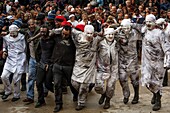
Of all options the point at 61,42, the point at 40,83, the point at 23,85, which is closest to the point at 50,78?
the point at 40,83

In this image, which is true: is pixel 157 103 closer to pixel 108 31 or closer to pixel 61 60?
pixel 108 31

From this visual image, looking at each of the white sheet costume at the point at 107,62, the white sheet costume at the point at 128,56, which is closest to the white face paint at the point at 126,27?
the white sheet costume at the point at 128,56

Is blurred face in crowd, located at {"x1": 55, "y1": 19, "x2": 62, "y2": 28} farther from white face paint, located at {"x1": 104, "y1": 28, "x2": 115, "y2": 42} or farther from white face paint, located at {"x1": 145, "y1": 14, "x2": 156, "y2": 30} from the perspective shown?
white face paint, located at {"x1": 145, "y1": 14, "x2": 156, "y2": 30}

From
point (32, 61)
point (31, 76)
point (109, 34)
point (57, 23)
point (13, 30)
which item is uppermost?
point (57, 23)

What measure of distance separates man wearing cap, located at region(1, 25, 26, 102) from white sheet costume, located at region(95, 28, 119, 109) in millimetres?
1870

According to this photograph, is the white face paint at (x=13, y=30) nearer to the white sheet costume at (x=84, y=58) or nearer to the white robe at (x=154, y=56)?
the white sheet costume at (x=84, y=58)

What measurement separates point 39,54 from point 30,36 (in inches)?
20.6

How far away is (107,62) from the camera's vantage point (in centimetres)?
789

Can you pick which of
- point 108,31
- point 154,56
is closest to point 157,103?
point 154,56

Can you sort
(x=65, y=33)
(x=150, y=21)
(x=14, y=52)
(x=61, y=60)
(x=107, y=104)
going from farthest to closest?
(x=14, y=52)
(x=107, y=104)
(x=61, y=60)
(x=65, y=33)
(x=150, y=21)

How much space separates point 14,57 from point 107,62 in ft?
7.25

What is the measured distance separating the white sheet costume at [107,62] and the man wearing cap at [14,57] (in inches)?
73.6

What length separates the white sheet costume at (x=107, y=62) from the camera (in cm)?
788

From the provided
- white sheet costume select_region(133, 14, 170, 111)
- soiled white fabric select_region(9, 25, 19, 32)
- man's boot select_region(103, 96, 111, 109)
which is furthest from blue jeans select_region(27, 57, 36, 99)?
white sheet costume select_region(133, 14, 170, 111)
